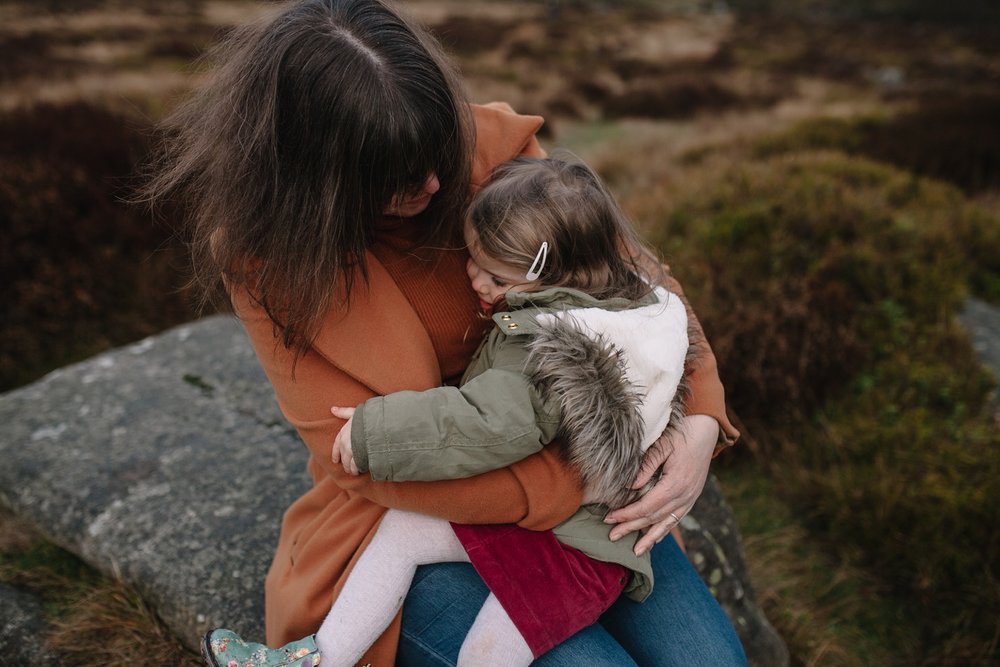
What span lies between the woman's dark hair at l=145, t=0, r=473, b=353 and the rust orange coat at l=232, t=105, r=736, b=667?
74 millimetres

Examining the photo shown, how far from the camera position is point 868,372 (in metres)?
4.12

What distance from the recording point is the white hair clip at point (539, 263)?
5.53 ft

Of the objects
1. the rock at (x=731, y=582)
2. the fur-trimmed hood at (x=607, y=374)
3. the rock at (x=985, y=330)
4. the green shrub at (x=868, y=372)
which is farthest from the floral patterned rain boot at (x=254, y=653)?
the rock at (x=985, y=330)

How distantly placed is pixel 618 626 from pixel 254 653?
0.92 meters

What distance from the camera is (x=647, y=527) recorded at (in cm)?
171

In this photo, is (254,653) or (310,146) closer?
(310,146)

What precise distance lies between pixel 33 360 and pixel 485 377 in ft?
13.3

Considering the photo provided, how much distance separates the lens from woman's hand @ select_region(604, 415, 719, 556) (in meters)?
1.63

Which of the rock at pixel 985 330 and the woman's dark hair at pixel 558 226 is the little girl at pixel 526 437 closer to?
the woman's dark hair at pixel 558 226

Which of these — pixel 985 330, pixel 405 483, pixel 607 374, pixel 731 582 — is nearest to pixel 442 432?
pixel 405 483

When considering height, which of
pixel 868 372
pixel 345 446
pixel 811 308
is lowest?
pixel 868 372

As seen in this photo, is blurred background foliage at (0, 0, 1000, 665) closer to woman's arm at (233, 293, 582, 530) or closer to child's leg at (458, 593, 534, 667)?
woman's arm at (233, 293, 582, 530)

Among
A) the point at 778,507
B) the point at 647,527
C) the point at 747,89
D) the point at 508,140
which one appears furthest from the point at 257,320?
the point at 747,89

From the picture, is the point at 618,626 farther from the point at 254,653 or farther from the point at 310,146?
the point at 310,146
